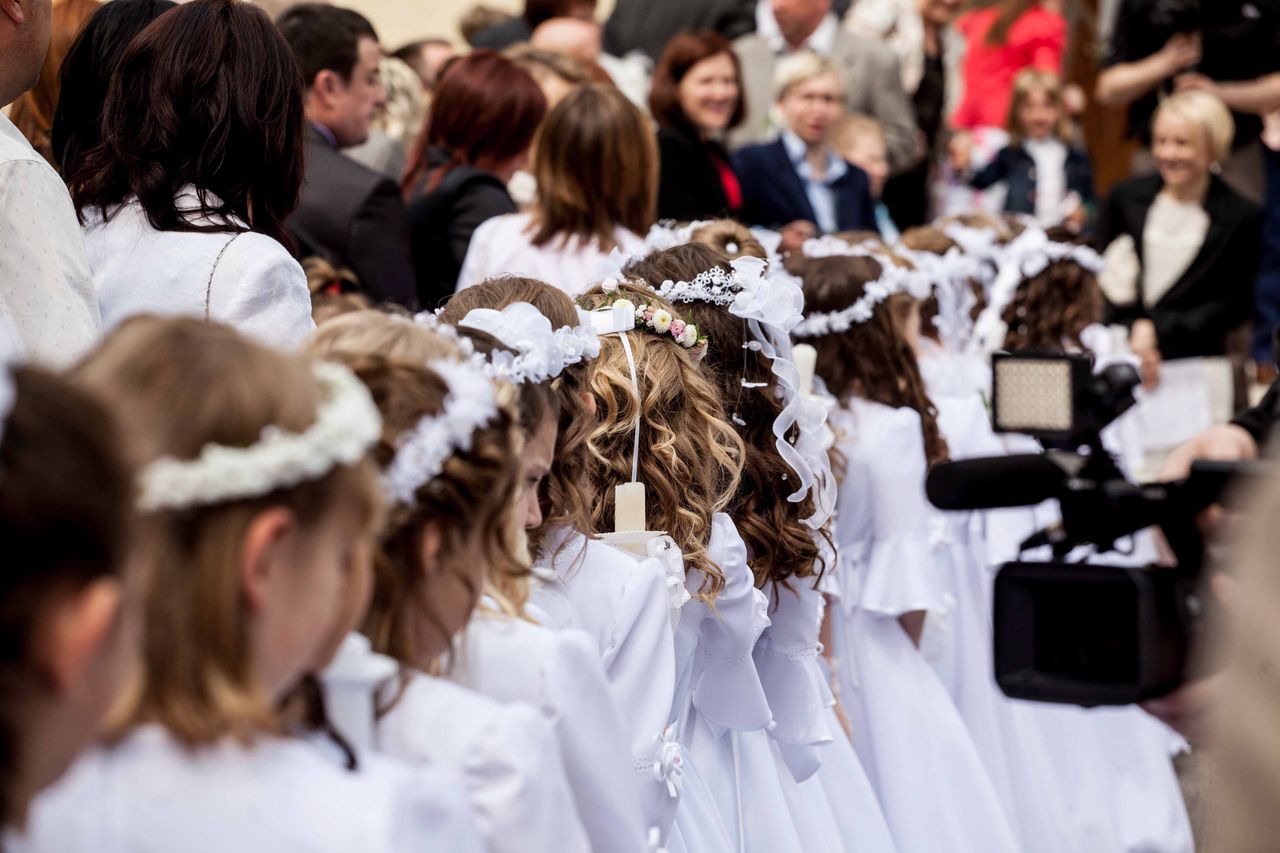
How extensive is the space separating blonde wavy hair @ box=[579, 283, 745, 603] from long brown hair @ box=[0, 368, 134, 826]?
6.44ft

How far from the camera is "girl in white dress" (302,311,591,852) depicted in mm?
2098

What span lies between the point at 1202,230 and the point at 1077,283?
1.71 metres

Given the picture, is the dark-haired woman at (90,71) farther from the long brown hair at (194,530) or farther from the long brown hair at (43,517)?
the long brown hair at (43,517)

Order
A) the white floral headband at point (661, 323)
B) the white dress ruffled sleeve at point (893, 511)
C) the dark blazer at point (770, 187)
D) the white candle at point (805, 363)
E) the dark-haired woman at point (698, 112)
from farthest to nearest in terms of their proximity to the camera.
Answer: the dark blazer at point (770, 187)
the dark-haired woman at point (698, 112)
the white dress ruffled sleeve at point (893, 511)
the white candle at point (805, 363)
the white floral headband at point (661, 323)

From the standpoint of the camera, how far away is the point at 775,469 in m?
3.89

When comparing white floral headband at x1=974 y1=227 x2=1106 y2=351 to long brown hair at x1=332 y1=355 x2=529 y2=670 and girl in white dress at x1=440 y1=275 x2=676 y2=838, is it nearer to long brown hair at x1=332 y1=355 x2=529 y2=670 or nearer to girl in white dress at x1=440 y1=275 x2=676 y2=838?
girl in white dress at x1=440 y1=275 x2=676 y2=838

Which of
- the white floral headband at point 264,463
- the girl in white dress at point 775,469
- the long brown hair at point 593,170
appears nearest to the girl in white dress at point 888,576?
the long brown hair at point 593,170

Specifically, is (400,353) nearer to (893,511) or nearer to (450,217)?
(893,511)

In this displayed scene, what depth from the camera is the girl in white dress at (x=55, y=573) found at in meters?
1.46

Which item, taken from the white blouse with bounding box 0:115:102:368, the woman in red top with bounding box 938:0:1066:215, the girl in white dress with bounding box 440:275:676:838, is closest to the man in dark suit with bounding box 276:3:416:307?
the girl in white dress with bounding box 440:275:676:838

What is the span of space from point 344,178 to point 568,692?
2.86 metres

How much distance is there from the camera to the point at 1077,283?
6.91 m

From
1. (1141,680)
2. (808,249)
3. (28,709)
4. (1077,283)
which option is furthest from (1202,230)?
(28,709)

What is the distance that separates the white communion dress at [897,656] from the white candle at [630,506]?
1.62 m
